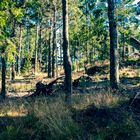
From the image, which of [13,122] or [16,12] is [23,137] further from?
[16,12]

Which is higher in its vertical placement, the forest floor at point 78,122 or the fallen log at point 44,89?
the fallen log at point 44,89

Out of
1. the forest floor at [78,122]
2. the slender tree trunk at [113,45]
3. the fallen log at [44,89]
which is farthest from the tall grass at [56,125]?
the fallen log at [44,89]

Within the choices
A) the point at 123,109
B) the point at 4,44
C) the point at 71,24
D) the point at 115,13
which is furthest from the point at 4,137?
the point at 71,24

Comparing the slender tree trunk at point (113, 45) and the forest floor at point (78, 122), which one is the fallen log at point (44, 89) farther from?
the forest floor at point (78, 122)

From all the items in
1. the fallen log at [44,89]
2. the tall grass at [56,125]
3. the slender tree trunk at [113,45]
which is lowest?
the tall grass at [56,125]

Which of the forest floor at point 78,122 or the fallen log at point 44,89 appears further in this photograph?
the fallen log at point 44,89

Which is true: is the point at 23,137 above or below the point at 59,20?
below

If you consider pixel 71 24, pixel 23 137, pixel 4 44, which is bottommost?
pixel 23 137

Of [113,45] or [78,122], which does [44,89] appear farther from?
[78,122]

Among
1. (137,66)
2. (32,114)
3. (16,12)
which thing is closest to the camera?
(32,114)

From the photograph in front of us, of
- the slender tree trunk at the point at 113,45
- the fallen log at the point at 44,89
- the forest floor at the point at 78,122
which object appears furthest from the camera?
the fallen log at the point at 44,89

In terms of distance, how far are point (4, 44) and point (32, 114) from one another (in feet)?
15.1

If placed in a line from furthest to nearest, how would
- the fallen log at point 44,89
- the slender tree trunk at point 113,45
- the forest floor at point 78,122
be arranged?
the fallen log at point 44,89, the slender tree trunk at point 113,45, the forest floor at point 78,122

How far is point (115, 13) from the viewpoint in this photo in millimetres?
17016
